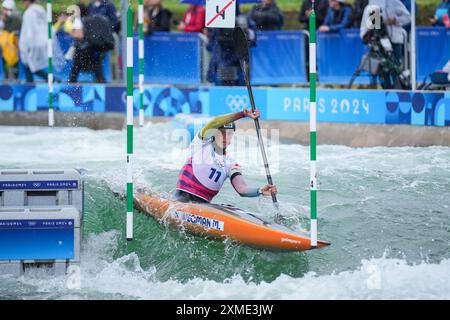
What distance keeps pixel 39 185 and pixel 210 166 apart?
1663 mm

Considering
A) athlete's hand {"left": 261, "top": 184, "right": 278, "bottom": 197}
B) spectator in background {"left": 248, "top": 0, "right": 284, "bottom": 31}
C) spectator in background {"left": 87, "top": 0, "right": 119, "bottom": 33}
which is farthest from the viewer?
spectator in background {"left": 87, "top": 0, "right": 119, "bottom": 33}

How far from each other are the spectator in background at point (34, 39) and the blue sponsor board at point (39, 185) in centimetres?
857

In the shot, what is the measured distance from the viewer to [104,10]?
17250 mm

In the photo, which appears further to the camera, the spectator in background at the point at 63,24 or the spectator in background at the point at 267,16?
the spectator in background at the point at 63,24

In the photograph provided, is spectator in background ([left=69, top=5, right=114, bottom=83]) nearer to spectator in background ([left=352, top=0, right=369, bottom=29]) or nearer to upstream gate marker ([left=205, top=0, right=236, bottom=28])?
spectator in background ([left=352, top=0, right=369, bottom=29])

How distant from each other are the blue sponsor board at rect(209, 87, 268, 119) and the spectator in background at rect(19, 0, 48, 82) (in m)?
3.33

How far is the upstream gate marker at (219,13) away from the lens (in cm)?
1170

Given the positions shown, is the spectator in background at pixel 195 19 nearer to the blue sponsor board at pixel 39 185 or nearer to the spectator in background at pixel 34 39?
the spectator in background at pixel 34 39

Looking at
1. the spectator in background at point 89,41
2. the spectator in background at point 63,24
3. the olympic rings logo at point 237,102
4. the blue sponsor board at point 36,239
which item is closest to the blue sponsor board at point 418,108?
the olympic rings logo at point 237,102

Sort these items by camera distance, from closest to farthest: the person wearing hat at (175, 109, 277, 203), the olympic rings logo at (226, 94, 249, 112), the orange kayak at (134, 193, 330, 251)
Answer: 1. the orange kayak at (134, 193, 330, 251)
2. the person wearing hat at (175, 109, 277, 203)
3. the olympic rings logo at (226, 94, 249, 112)

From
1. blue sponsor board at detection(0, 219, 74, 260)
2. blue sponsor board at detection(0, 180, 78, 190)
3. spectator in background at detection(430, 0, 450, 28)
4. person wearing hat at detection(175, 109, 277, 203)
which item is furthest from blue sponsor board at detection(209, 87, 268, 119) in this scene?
blue sponsor board at detection(0, 219, 74, 260)

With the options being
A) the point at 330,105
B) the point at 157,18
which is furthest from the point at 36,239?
the point at 157,18

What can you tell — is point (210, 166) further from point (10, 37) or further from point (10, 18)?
point (10, 18)

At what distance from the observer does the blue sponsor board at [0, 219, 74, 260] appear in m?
8.66
